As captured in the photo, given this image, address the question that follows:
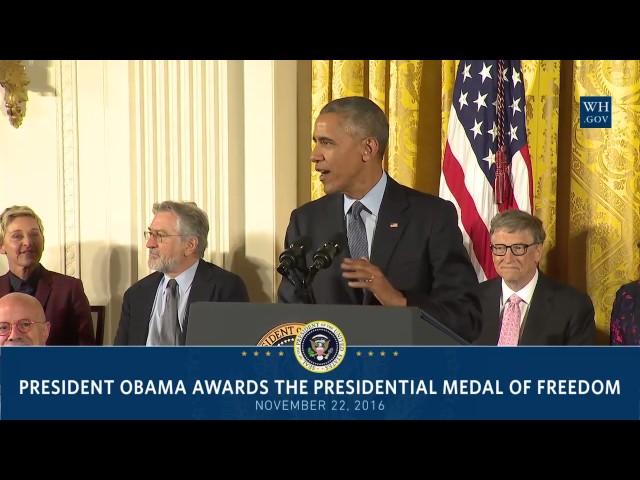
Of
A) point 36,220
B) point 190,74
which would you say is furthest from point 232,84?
point 36,220

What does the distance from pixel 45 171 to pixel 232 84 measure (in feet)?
3.00

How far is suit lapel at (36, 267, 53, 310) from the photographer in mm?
4767

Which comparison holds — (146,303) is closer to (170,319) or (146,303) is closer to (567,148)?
(170,319)

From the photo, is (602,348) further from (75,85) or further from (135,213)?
(75,85)

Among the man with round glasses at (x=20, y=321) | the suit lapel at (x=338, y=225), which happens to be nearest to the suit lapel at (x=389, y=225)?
the suit lapel at (x=338, y=225)

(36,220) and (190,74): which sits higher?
(190,74)

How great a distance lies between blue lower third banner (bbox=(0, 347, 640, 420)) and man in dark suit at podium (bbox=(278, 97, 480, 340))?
0.99ft

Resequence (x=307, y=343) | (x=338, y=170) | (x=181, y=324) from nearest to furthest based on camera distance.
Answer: (x=307, y=343) < (x=338, y=170) < (x=181, y=324)

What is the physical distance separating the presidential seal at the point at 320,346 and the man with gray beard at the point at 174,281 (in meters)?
0.75

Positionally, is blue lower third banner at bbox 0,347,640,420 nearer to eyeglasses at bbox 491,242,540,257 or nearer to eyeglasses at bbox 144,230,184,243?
eyeglasses at bbox 491,242,540,257

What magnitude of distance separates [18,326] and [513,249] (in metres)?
1.84

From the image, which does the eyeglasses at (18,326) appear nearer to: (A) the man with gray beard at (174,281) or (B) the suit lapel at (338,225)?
(A) the man with gray beard at (174,281)

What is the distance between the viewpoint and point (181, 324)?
4559mm

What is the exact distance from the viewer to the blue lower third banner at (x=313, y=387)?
12.9 feet
